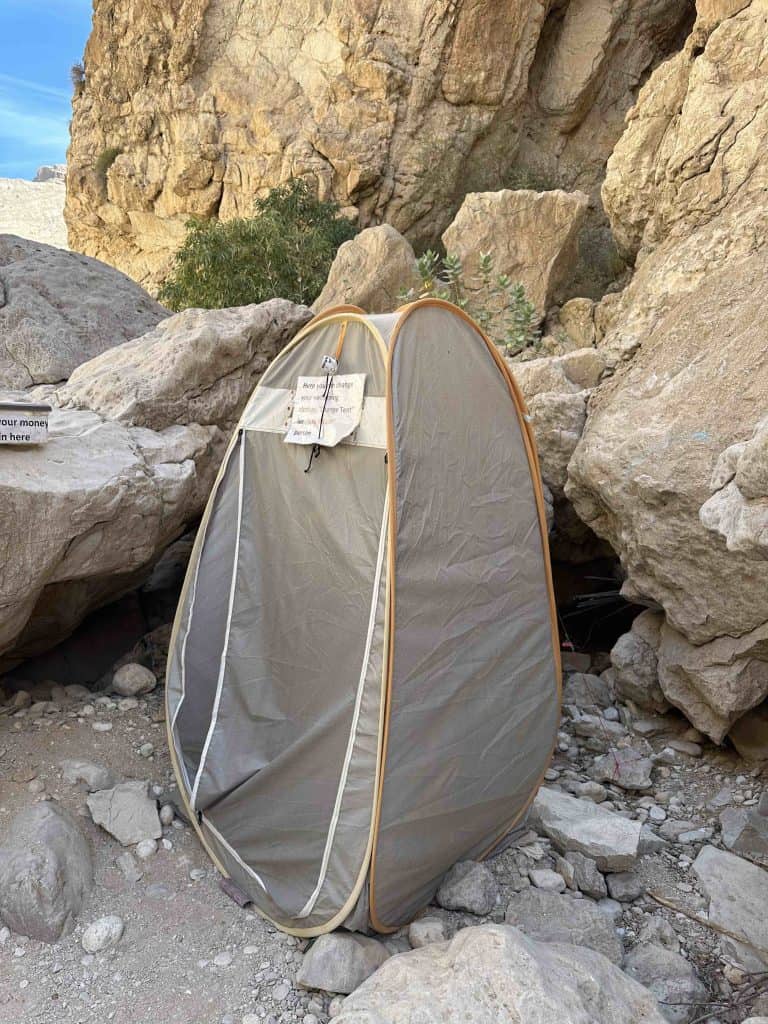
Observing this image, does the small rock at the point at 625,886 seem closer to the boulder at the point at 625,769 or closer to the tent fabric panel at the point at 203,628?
the boulder at the point at 625,769

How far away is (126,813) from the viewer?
3.02 metres

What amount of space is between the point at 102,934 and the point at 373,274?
6253 millimetres

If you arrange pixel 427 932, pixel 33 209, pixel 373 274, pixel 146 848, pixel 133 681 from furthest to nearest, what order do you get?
pixel 33 209 → pixel 373 274 → pixel 133 681 → pixel 146 848 → pixel 427 932

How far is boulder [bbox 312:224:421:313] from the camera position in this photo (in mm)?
7574

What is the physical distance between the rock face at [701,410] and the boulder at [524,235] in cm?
325

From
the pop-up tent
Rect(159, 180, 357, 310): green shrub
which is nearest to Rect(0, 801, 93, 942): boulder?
the pop-up tent

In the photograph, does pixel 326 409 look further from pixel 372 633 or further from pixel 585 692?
pixel 585 692

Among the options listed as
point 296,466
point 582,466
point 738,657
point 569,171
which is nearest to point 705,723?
A: point 738,657

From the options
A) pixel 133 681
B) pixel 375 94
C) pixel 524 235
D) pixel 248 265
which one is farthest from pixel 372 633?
pixel 375 94

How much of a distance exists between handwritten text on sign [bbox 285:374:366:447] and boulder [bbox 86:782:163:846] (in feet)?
4.99

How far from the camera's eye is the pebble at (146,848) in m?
2.91

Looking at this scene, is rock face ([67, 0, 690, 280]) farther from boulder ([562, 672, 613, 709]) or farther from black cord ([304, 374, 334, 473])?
black cord ([304, 374, 334, 473])

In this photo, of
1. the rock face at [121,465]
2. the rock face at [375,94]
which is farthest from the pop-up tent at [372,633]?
the rock face at [375,94]

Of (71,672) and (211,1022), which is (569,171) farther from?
(211,1022)
